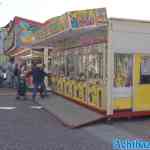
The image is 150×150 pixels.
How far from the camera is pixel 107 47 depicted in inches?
423

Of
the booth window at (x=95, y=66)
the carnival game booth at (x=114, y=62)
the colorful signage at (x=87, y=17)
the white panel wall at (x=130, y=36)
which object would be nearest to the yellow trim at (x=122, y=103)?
the carnival game booth at (x=114, y=62)

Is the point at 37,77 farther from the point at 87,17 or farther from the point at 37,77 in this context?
the point at 87,17

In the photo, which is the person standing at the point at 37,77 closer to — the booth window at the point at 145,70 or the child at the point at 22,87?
the child at the point at 22,87

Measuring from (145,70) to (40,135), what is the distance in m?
3.94

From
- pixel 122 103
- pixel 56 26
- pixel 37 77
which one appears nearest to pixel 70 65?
pixel 37 77

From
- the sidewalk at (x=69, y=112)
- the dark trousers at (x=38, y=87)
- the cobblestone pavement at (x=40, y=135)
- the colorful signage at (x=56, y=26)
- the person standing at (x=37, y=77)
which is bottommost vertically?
the cobblestone pavement at (x=40, y=135)

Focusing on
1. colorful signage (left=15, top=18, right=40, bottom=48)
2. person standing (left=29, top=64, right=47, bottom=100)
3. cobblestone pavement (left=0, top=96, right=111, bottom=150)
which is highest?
colorful signage (left=15, top=18, right=40, bottom=48)

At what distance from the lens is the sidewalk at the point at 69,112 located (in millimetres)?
10587

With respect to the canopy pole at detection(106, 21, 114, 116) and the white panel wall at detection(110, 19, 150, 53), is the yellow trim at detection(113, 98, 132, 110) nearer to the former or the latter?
the canopy pole at detection(106, 21, 114, 116)

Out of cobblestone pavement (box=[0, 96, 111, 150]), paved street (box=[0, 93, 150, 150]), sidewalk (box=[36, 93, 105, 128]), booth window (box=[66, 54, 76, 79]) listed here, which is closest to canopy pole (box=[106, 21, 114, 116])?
sidewalk (box=[36, 93, 105, 128])

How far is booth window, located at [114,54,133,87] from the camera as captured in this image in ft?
35.6

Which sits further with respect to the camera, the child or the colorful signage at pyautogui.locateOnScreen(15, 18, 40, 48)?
the colorful signage at pyautogui.locateOnScreen(15, 18, 40, 48)

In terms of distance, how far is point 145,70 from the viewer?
11.2 meters

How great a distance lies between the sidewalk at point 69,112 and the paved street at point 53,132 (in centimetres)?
21
